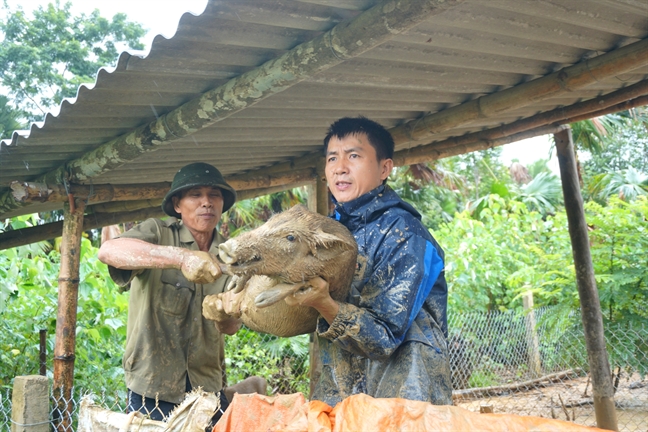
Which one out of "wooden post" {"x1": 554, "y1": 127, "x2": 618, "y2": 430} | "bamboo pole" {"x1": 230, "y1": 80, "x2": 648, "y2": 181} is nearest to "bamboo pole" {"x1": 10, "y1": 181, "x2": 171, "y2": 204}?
"bamboo pole" {"x1": 230, "y1": 80, "x2": 648, "y2": 181}

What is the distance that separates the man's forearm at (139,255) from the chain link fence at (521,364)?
4860mm

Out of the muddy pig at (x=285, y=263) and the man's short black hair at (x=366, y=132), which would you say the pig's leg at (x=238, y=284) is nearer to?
the muddy pig at (x=285, y=263)

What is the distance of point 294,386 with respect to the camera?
781cm

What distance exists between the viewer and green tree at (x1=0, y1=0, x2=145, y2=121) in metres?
19.6

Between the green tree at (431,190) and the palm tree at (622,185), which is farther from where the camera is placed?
the palm tree at (622,185)

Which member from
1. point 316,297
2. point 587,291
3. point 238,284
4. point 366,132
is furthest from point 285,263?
point 587,291

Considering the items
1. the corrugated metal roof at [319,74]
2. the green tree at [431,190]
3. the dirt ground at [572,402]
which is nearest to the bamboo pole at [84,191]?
the corrugated metal roof at [319,74]

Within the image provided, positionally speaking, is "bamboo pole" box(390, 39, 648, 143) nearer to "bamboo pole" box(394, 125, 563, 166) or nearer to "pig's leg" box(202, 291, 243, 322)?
"bamboo pole" box(394, 125, 563, 166)

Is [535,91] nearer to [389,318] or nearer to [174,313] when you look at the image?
[389,318]

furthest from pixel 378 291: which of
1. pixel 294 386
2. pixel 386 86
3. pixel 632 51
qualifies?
pixel 294 386

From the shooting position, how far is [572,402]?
7.16 metres

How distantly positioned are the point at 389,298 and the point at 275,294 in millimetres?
443

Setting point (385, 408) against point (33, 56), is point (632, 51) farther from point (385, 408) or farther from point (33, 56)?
point (33, 56)

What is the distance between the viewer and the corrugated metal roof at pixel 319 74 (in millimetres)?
2523
